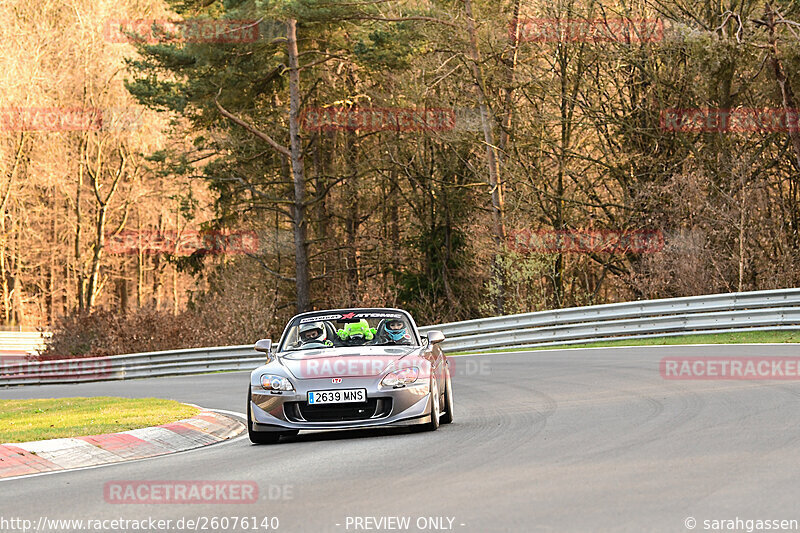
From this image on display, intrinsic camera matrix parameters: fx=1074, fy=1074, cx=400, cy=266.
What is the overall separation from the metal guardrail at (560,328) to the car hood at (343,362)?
43.8ft

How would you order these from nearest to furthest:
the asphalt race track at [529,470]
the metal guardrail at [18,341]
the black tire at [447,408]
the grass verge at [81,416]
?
1. the asphalt race track at [529,470]
2. the black tire at [447,408]
3. the grass verge at [81,416]
4. the metal guardrail at [18,341]

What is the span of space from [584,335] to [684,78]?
10998mm

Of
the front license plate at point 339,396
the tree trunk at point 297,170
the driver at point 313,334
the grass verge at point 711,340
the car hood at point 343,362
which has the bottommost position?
the grass verge at point 711,340

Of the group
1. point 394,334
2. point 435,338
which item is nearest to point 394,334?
point 394,334

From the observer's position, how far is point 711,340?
74.3ft

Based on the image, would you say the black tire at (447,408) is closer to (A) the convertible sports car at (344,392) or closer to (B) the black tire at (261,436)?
(A) the convertible sports car at (344,392)

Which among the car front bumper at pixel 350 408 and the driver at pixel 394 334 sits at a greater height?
the driver at pixel 394 334

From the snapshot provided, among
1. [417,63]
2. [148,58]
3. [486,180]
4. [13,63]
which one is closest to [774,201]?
[486,180]

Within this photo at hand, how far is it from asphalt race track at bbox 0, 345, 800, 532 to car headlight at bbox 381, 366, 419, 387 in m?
0.57

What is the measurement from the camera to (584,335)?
25312 mm

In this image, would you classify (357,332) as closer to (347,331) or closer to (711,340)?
Answer: (347,331)

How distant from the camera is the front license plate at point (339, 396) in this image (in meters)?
10.7

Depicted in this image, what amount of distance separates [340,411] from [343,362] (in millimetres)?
551

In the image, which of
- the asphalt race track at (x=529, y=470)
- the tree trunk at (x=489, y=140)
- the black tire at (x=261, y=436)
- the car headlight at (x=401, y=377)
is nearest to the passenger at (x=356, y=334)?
the asphalt race track at (x=529, y=470)
